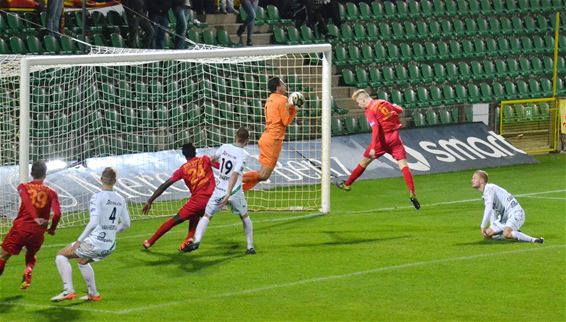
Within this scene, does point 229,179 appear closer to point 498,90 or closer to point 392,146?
point 392,146

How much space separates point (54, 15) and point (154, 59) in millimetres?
6339

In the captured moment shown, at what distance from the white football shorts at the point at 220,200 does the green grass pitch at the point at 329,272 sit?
627 millimetres

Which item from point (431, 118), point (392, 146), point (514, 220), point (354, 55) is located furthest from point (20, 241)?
point (354, 55)

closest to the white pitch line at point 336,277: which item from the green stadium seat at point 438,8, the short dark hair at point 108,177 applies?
the short dark hair at point 108,177

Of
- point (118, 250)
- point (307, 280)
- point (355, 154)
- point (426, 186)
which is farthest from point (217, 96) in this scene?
point (307, 280)

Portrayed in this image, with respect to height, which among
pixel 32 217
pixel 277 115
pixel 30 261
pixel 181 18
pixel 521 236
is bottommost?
pixel 521 236

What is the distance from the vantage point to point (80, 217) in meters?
19.2

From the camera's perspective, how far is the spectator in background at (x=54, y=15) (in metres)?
23.2

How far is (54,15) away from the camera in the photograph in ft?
76.5

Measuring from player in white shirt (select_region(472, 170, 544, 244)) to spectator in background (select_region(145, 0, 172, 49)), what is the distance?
381 inches

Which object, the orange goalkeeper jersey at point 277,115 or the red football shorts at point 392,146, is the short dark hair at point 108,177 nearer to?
the orange goalkeeper jersey at point 277,115

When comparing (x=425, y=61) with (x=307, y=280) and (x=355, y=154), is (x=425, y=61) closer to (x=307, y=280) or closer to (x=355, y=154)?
(x=355, y=154)

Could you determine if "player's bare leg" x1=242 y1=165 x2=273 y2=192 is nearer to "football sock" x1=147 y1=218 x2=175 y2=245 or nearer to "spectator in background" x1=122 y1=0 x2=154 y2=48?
"football sock" x1=147 y1=218 x2=175 y2=245

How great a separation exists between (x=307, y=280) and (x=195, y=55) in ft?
15.3
